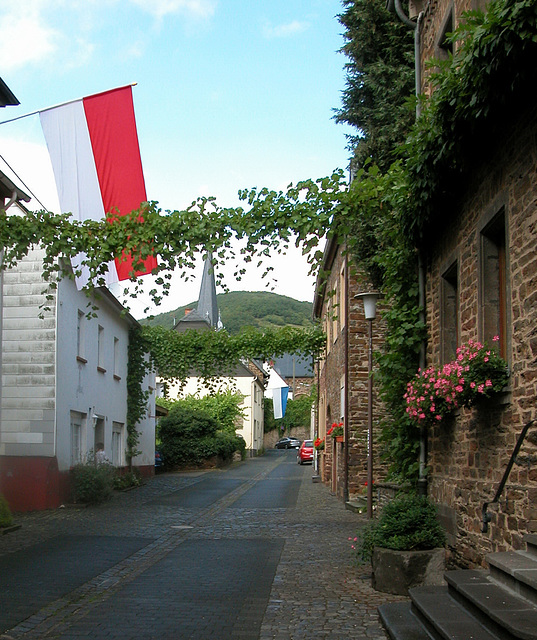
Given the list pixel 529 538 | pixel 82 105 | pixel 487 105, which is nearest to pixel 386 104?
pixel 82 105

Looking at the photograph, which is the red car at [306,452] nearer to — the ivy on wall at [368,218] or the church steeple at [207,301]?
the church steeple at [207,301]

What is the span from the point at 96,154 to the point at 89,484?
946 centimetres

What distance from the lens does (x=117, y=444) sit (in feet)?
83.9

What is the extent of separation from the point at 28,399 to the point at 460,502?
11.7m

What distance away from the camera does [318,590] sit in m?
8.15

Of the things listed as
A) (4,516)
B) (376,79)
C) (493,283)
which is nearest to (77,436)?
(4,516)

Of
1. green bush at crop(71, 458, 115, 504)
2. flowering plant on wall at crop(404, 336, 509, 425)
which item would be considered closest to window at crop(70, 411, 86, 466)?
green bush at crop(71, 458, 115, 504)

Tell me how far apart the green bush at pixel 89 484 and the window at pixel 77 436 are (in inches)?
29.8

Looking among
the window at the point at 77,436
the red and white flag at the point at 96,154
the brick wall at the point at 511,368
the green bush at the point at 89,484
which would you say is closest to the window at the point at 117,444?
the window at the point at 77,436

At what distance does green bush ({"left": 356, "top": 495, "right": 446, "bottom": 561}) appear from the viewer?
7.94 m

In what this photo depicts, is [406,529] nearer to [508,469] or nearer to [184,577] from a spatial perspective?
[508,469]

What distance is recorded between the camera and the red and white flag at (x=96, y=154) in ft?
36.8

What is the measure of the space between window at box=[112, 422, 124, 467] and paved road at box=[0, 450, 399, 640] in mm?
7941

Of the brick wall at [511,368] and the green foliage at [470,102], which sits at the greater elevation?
the green foliage at [470,102]
